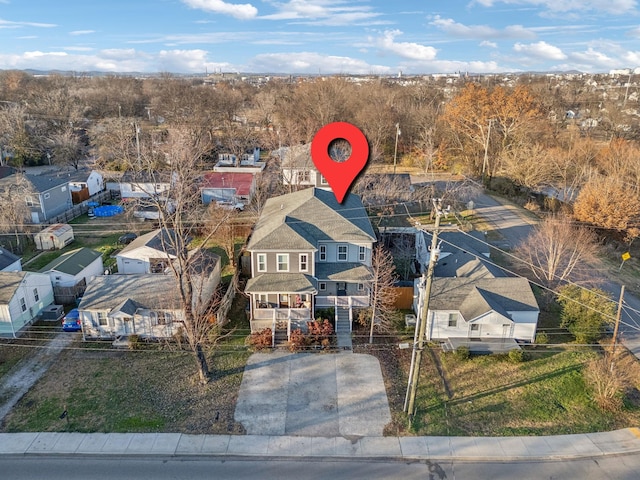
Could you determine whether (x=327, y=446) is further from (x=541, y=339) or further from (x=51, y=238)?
(x=51, y=238)

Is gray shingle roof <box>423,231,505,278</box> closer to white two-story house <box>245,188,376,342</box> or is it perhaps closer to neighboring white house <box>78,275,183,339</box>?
white two-story house <box>245,188,376,342</box>

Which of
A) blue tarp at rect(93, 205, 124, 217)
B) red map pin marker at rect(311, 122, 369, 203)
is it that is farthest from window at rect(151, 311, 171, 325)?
blue tarp at rect(93, 205, 124, 217)

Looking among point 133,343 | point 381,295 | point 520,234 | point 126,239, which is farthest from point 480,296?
point 126,239

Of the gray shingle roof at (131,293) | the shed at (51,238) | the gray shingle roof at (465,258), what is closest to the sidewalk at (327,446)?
the gray shingle roof at (131,293)

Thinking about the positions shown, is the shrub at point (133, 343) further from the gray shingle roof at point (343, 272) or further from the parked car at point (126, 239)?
the parked car at point (126, 239)

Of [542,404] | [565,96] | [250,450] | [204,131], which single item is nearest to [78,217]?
[204,131]

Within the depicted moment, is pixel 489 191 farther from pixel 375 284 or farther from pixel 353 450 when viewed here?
pixel 353 450
